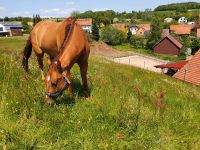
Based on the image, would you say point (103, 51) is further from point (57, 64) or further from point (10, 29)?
point (57, 64)

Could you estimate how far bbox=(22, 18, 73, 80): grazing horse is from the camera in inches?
303

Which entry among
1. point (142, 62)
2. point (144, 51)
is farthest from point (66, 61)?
point (144, 51)

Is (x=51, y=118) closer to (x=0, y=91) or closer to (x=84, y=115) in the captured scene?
(x=84, y=115)

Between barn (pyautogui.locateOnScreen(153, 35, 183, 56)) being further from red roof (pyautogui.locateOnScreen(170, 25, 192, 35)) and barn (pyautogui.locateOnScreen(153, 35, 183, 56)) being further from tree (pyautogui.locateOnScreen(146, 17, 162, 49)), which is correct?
red roof (pyautogui.locateOnScreen(170, 25, 192, 35))

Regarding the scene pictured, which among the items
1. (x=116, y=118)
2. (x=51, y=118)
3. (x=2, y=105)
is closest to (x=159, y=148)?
(x=116, y=118)

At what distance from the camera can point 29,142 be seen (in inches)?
183

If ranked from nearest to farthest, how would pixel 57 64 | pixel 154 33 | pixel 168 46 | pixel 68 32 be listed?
pixel 57 64
pixel 68 32
pixel 168 46
pixel 154 33

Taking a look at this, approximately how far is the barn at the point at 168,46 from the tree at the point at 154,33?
323 centimetres

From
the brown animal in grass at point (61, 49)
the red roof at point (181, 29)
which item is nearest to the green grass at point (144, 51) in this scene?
the red roof at point (181, 29)

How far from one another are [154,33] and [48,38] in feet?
270

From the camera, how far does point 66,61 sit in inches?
262

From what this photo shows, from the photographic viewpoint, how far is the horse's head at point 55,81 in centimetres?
635

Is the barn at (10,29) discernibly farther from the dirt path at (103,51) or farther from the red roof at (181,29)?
the red roof at (181,29)

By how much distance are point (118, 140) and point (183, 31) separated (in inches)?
4263
